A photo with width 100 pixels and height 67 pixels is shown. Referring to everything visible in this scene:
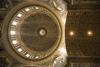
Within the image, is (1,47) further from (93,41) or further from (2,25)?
(93,41)

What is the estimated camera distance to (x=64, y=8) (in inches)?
523

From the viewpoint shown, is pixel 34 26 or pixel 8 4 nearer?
pixel 8 4

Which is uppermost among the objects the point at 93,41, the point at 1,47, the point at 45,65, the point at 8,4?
the point at 8,4

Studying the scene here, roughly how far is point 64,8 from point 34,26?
11287 millimetres

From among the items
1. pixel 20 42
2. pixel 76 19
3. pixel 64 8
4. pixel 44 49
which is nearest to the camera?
pixel 64 8

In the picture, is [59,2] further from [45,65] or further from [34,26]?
[45,65]

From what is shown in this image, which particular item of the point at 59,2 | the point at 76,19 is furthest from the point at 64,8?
the point at 76,19

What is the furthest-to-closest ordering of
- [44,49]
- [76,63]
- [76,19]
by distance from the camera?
[44,49] → [76,19] → [76,63]

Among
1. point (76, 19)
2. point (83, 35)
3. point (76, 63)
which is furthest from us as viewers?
point (83, 35)

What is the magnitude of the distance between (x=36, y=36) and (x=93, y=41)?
14392mm

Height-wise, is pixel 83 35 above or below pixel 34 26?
below

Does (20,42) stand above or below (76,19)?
below

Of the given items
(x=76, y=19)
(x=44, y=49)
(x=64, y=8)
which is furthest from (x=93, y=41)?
(x=44, y=49)

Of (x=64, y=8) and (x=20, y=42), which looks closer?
(x=64, y=8)
